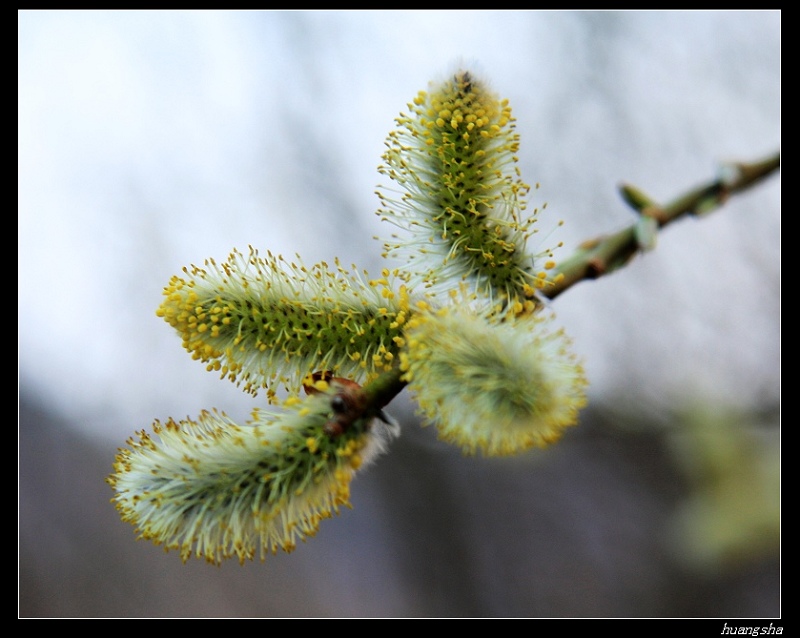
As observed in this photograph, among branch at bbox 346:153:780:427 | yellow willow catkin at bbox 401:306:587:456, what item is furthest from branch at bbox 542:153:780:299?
yellow willow catkin at bbox 401:306:587:456

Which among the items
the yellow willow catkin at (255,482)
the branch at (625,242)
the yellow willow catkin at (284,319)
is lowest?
the yellow willow catkin at (255,482)

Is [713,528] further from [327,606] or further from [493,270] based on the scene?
[327,606]

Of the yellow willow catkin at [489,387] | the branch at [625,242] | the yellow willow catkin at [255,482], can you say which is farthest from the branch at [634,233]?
the yellow willow catkin at [255,482]

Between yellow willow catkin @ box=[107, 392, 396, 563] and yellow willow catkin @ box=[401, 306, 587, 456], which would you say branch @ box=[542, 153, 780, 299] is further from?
yellow willow catkin @ box=[107, 392, 396, 563]

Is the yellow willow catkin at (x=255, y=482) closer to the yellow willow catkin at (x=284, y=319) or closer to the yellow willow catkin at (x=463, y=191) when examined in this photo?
the yellow willow catkin at (x=284, y=319)

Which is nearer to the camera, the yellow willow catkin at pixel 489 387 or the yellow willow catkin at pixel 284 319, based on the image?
the yellow willow catkin at pixel 489 387

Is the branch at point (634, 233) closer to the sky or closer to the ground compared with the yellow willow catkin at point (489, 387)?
closer to the sky

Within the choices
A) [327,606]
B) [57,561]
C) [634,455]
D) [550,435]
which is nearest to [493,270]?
[550,435]
